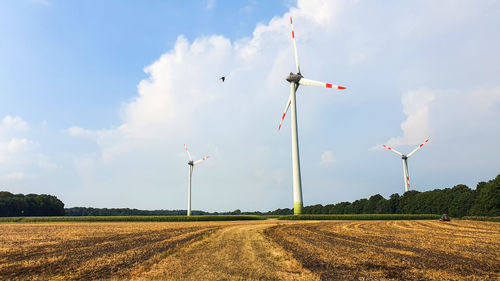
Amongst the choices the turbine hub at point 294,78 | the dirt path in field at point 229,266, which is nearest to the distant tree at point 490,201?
the turbine hub at point 294,78

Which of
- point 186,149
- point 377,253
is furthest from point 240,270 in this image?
point 186,149

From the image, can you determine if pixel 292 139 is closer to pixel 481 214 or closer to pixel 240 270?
pixel 481 214

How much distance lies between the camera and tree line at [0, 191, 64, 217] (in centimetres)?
14150

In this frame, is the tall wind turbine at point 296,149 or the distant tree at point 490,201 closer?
the tall wind turbine at point 296,149

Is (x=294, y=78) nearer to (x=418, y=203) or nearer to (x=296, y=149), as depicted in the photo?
Result: (x=296, y=149)

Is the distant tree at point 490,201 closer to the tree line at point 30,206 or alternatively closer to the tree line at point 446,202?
the tree line at point 446,202

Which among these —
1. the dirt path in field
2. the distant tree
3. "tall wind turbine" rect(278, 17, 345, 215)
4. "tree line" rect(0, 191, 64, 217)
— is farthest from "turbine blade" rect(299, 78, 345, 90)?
"tree line" rect(0, 191, 64, 217)

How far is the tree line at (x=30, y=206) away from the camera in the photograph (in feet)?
464

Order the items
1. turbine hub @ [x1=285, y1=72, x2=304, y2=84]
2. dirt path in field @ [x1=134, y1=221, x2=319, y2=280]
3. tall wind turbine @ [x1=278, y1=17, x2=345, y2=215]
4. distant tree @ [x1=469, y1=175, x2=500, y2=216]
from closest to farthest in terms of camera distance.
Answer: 1. dirt path in field @ [x1=134, y1=221, x2=319, y2=280]
2. tall wind turbine @ [x1=278, y1=17, x2=345, y2=215]
3. distant tree @ [x1=469, y1=175, x2=500, y2=216]
4. turbine hub @ [x1=285, y1=72, x2=304, y2=84]

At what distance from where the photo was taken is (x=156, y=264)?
15672 mm

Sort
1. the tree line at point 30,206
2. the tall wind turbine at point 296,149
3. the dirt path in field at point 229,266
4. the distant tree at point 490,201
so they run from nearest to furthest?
the dirt path in field at point 229,266 < the tall wind turbine at point 296,149 < the distant tree at point 490,201 < the tree line at point 30,206

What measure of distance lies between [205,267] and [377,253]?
10.8 meters

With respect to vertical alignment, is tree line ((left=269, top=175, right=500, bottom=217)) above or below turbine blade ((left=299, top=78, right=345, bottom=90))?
below

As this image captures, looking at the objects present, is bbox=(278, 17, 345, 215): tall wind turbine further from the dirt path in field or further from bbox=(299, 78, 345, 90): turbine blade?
the dirt path in field
